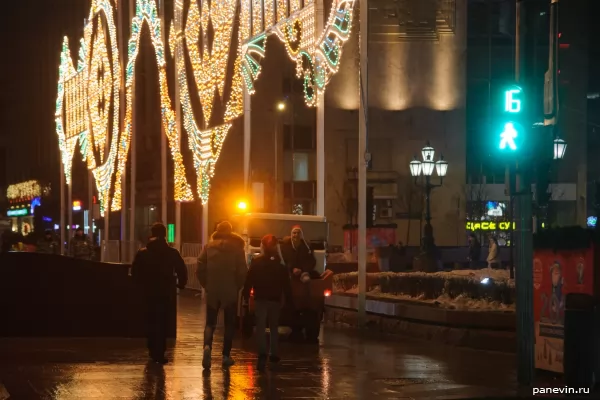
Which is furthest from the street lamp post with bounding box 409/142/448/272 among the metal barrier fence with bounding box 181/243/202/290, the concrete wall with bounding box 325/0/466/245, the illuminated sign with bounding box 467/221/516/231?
the illuminated sign with bounding box 467/221/516/231

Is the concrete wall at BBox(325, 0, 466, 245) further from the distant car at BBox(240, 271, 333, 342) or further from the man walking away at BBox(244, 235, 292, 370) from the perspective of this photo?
the man walking away at BBox(244, 235, 292, 370)

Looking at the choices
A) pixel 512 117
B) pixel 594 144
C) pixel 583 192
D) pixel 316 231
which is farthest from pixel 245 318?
pixel 594 144

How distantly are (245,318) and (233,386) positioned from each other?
21.2 feet

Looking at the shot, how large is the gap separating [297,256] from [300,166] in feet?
128

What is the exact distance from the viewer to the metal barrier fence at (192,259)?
35250mm

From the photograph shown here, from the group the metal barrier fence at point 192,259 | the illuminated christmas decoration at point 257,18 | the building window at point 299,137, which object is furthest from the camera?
the building window at point 299,137

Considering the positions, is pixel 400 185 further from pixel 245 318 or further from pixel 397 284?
pixel 245 318

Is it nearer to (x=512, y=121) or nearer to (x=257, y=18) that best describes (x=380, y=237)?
(x=257, y=18)

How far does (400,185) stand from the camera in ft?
177

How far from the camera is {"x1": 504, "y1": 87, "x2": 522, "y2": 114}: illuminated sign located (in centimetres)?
1234

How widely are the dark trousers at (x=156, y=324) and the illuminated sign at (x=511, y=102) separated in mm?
5268

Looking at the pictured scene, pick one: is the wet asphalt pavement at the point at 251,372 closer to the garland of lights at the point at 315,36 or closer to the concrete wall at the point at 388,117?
the garland of lights at the point at 315,36

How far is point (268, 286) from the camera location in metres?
14.1

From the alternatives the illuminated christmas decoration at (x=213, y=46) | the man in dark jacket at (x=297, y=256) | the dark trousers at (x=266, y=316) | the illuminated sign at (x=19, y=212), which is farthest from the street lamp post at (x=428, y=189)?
the illuminated sign at (x=19, y=212)
